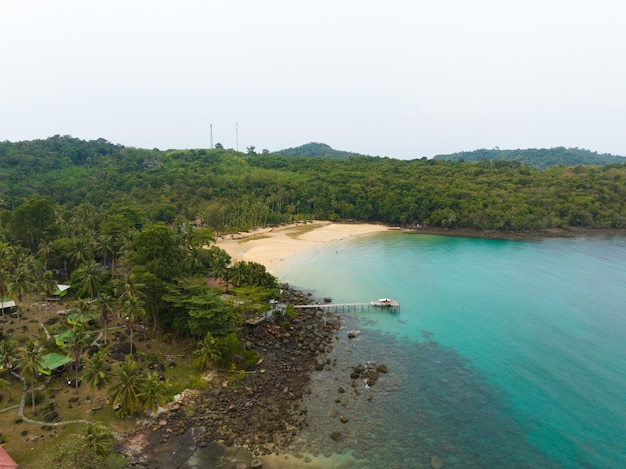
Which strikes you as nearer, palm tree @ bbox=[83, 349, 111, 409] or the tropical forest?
palm tree @ bbox=[83, 349, 111, 409]

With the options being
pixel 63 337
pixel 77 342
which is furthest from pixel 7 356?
pixel 63 337

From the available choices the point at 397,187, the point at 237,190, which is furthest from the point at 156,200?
the point at 397,187

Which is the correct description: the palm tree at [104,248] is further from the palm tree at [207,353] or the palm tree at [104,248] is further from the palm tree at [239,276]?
the palm tree at [207,353]

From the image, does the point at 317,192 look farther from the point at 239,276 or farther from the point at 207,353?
the point at 207,353

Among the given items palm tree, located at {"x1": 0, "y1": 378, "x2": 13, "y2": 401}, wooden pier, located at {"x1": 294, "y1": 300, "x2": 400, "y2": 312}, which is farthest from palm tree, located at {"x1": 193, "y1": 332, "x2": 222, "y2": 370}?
wooden pier, located at {"x1": 294, "y1": 300, "x2": 400, "y2": 312}

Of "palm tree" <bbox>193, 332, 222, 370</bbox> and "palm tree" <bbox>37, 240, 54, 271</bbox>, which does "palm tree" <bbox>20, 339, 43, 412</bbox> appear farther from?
"palm tree" <bbox>37, 240, 54, 271</bbox>

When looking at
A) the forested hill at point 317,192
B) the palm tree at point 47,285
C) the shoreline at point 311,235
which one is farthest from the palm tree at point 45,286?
the forested hill at point 317,192
